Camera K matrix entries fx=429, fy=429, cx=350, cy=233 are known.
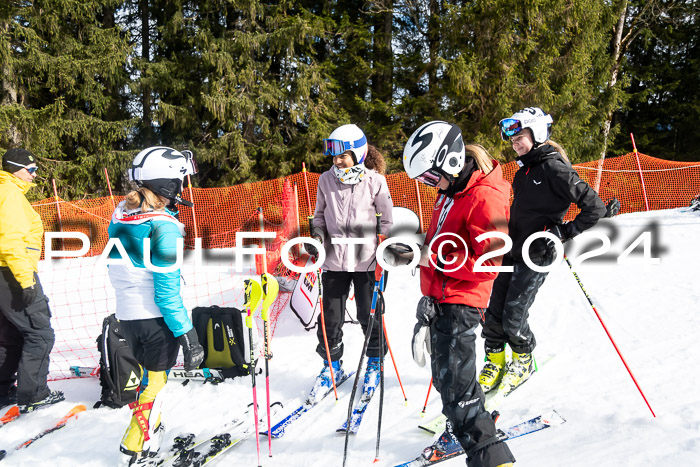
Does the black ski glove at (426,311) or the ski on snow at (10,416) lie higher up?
the black ski glove at (426,311)

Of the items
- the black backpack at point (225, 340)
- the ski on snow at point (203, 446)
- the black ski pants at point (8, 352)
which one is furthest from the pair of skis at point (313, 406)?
the black ski pants at point (8, 352)

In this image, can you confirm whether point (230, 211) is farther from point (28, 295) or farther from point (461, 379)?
point (461, 379)

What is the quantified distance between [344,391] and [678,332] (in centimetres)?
304

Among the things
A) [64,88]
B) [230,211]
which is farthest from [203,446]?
[64,88]

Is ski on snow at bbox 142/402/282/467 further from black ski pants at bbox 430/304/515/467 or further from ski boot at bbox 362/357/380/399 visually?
black ski pants at bbox 430/304/515/467

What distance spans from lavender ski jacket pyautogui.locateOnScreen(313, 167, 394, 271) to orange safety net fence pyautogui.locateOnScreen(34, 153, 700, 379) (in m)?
3.41

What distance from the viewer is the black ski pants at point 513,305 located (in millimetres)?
3014

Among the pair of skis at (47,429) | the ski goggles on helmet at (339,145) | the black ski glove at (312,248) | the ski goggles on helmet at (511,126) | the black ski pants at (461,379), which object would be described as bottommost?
the pair of skis at (47,429)

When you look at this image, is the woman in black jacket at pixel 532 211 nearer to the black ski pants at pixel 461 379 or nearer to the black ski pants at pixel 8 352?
the black ski pants at pixel 461 379

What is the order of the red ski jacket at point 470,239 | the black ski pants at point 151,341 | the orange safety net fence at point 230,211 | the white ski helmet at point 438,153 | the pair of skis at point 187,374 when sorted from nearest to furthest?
the red ski jacket at point 470,239, the white ski helmet at point 438,153, the black ski pants at point 151,341, the pair of skis at point 187,374, the orange safety net fence at point 230,211

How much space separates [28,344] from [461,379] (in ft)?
11.4

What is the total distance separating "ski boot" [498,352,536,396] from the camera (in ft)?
10.6

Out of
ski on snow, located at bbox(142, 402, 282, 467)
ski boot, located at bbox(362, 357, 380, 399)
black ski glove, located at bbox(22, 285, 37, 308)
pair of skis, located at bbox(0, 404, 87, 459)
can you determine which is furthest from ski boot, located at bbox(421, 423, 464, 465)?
black ski glove, located at bbox(22, 285, 37, 308)

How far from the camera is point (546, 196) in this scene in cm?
293
